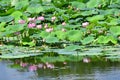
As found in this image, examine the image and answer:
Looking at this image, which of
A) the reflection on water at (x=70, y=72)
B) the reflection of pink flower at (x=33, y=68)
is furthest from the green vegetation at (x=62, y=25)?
the reflection on water at (x=70, y=72)

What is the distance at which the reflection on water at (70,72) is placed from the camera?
4328 mm

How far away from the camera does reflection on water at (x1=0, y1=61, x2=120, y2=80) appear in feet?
14.2

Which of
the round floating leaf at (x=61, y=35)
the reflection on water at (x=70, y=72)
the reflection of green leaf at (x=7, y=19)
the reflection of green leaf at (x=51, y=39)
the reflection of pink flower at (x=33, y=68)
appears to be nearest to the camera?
the reflection on water at (x=70, y=72)

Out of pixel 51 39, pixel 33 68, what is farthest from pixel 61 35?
pixel 33 68

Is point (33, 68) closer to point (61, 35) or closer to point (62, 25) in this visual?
point (61, 35)

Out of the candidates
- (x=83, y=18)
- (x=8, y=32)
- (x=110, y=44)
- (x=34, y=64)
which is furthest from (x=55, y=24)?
(x=34, y=64)

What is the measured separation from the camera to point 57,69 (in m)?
4.66

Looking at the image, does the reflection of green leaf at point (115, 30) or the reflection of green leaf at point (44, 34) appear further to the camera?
the reflection of green leaf at point (44, 34)

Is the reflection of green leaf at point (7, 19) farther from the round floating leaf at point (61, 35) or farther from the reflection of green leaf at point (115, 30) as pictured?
the reflection of green leaf at point (115, 30)

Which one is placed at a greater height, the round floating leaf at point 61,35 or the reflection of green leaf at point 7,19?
the round floating leaf at point 61,35

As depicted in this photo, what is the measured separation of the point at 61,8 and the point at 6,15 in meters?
0.89

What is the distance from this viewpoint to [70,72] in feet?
14.8

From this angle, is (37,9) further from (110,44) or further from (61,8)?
(110,44)

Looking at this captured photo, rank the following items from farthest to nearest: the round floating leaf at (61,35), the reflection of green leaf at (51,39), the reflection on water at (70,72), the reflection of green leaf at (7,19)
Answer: the reflection of green leaf at (7,19) < the round floating leaf at (61,35) < the reflection of green leaf at (51,39) < the reflection on water at (70,72)
